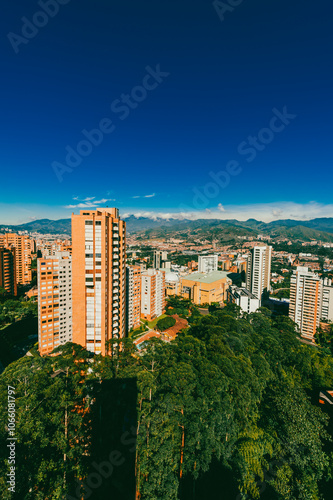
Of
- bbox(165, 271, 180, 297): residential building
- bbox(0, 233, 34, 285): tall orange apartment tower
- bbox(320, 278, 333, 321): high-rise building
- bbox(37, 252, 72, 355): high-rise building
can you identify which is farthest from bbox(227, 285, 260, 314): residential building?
bbox(0, 233, 34, 285): tall orange apartment tower

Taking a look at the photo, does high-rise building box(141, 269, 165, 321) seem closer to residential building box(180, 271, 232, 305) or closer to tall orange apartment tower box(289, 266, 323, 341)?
residential building box(180, 271, 232, 305)

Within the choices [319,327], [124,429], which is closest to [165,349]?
[124,429]

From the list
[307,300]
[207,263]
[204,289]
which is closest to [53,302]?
[204,289]

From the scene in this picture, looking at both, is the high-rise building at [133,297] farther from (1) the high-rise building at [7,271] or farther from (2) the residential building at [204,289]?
(1) the high-rise building at [7,271]

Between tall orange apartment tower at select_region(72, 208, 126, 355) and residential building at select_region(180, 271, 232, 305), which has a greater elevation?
tall orange apartment tower at select_region(72, 208, 126, 355)

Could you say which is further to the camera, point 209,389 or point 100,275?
point 100,275

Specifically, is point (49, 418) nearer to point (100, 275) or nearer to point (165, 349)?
point (165, 349)

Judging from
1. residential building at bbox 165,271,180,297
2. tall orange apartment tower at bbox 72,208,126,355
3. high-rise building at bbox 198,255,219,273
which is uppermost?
tall orange apartment tower at bbox 72,208,126,355
